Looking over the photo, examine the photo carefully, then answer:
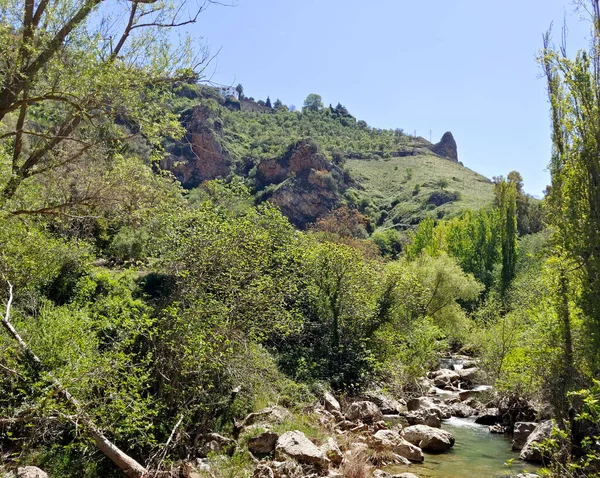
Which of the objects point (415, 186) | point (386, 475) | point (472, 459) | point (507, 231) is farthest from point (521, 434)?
point (415, 186)

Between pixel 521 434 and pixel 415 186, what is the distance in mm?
89705

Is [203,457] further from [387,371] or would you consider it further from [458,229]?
[458,229]

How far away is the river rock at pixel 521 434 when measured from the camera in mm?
13828

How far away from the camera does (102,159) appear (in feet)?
33.1

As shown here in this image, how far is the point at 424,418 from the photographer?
1628 cm

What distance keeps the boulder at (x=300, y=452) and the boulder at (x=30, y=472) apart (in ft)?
14.7

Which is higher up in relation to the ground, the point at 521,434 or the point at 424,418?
the point at 521,434

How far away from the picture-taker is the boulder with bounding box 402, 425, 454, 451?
1369 centimetres

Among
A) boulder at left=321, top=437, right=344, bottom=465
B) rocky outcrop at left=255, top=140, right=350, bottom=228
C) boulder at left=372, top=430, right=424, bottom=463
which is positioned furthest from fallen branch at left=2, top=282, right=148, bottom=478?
rocky outcrop at left=255, top=140, right=350, bottom=228

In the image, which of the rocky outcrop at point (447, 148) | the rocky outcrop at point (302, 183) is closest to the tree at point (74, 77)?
the rocky outcrop at point (302, 183)

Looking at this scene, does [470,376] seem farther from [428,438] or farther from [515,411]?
[428,438]

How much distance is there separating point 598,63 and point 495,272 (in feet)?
127

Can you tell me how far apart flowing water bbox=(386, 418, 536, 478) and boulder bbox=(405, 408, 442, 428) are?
599mm

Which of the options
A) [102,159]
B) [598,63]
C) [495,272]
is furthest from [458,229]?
[102,159]
